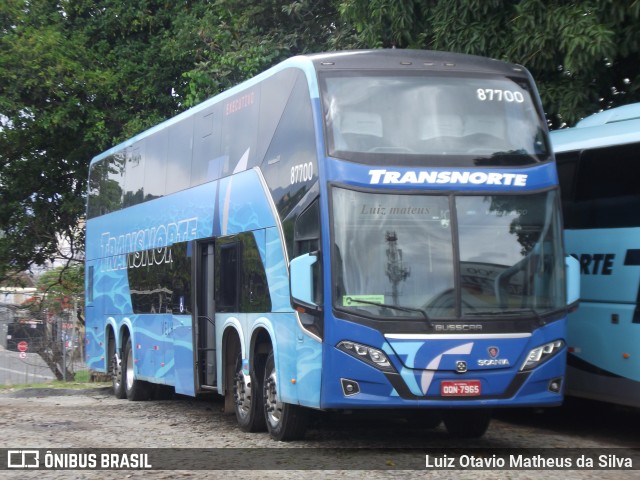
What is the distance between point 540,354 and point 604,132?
10.9 ft

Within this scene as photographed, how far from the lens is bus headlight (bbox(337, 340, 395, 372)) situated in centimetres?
1013

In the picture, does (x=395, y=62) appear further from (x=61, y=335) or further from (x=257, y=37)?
(x=61, y=335)

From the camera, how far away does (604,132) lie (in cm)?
1255

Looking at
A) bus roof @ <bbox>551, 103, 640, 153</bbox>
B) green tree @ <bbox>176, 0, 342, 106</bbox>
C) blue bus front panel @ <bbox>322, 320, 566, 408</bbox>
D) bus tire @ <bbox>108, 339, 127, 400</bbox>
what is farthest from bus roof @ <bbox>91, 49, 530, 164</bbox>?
green tree @ <bbox>176, 0, 342, 106</bbox>

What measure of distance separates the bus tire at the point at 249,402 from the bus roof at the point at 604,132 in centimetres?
464

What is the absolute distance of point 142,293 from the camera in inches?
705

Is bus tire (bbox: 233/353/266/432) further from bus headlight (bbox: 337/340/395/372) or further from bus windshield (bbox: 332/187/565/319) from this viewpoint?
bus windshield (bbox: 332/187/565/319)

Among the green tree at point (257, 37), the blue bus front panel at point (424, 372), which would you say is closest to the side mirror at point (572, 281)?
the blue bus front panel at point (424, 372)

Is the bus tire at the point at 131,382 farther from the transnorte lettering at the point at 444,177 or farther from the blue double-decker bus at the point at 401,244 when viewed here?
the transnorte lettering at the point at 444,177

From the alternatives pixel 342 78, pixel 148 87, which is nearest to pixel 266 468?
pixel 342 78

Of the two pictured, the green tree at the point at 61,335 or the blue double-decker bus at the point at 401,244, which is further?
the green tree at the point at 61,335

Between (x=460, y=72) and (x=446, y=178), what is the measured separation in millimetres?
1348

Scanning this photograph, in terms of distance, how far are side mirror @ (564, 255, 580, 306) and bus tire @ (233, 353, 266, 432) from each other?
155 inches

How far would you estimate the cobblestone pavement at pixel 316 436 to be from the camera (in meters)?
9.66
